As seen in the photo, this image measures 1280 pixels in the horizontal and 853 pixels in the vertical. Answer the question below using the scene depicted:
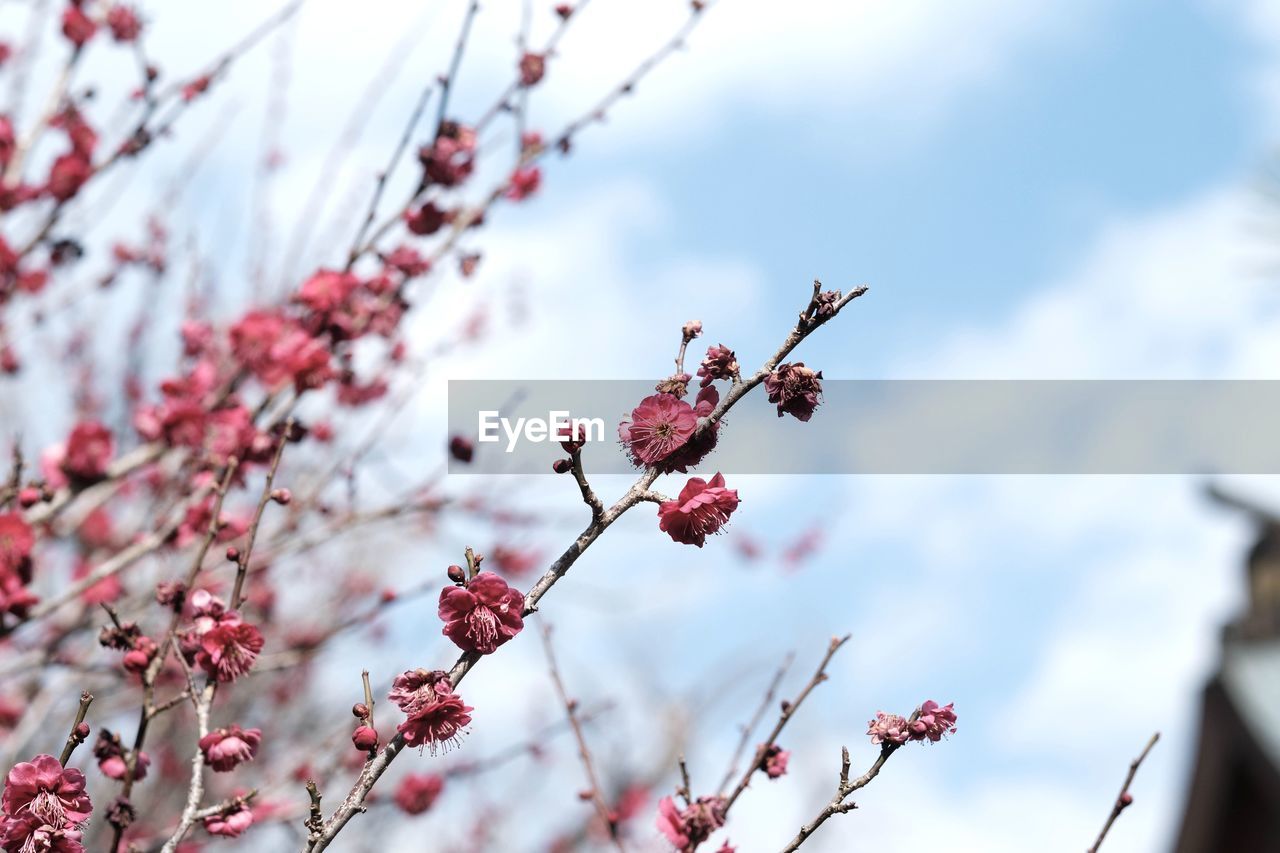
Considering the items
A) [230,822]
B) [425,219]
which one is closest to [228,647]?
[230,822]

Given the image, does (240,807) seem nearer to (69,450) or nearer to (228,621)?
(228,621)

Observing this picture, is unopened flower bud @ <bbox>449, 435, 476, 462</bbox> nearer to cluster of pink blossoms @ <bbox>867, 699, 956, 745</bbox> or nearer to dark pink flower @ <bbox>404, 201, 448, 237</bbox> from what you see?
dark pink flower @ <bbox>404, 201, 448, 237</bbox>

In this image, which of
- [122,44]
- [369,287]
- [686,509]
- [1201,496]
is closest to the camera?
[686,509]

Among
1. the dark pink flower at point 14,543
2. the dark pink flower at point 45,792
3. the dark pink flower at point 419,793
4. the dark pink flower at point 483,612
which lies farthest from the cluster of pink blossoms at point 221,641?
the dark pink flower at point 419,793

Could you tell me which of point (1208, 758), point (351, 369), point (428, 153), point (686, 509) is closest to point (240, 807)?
point (686, 509)

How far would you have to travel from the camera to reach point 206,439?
11.6 ft

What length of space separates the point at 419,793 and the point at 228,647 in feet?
5.03

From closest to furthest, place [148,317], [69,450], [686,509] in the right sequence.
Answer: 1. [686,509]
2. [69,450]
3. [148,317]

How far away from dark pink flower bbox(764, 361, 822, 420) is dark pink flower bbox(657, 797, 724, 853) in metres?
0.68

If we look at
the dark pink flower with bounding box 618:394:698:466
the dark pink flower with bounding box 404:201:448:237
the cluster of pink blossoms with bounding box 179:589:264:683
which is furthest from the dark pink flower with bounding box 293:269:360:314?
the dark pink flower with bounding box 618:394:698:466

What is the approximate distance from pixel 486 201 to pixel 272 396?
3.39ft

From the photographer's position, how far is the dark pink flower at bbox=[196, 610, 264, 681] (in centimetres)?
208

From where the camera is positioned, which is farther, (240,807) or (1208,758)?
(1208,758)

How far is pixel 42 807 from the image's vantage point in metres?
1.66
